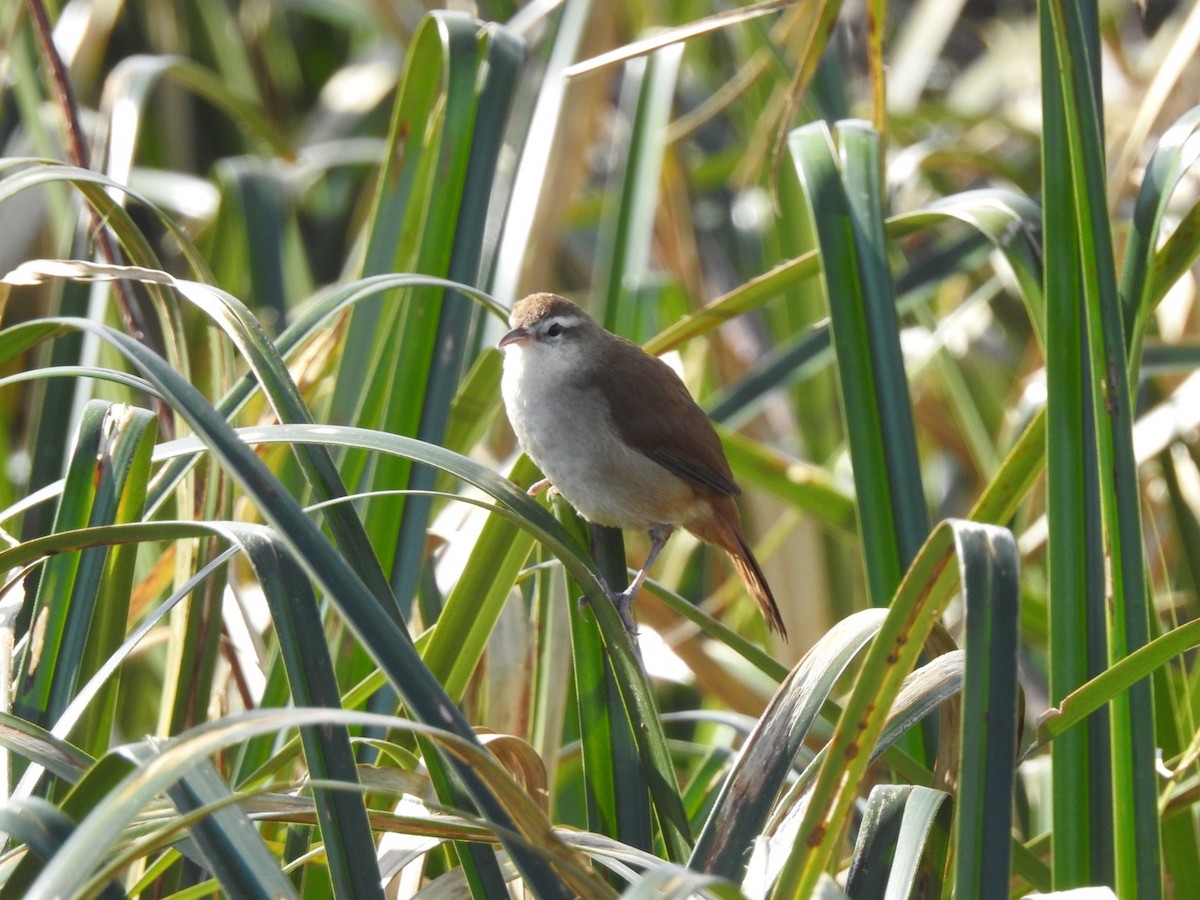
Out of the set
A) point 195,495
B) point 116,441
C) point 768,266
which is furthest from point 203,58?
point 116,441

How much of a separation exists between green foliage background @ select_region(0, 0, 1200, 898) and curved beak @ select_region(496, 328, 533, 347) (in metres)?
0.23

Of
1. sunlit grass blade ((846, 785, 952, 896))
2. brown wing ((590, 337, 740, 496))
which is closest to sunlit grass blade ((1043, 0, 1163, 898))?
sunlit grass blade ((846, 785, 952, 896))

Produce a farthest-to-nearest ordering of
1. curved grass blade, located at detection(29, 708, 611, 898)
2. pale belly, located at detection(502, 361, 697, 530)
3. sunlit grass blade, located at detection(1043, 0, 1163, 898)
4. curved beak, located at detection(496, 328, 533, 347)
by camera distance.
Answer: curved beak, located at detection(496, 328, 533, 347), pale belly, located at detection(502, 361, 697, 530), sunlit grass blade, located at detection(1043, 0, 1163, 898), curved grass blade, located at detection(29, 708, 611, 898)

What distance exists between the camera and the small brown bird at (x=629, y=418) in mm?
2693

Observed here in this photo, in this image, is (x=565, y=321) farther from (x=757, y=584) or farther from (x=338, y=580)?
(x=338, y=580)

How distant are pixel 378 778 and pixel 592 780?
288 mm

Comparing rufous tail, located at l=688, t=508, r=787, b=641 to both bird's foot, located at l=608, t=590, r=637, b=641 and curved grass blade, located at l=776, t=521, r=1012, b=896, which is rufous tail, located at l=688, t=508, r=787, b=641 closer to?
bird's foot, located at l=608, t=590, r=637, b=641

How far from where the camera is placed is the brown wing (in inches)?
110

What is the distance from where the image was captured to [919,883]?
1.59 meters

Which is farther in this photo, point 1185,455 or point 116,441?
Answer: point 1185,455

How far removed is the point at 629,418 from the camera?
283 centimetres

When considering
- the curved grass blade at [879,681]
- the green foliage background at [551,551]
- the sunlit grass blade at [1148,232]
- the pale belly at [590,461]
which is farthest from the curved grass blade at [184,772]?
the pale belly at [590,461]

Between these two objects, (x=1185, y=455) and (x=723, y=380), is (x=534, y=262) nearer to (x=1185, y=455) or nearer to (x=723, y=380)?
(x=723, y=380)

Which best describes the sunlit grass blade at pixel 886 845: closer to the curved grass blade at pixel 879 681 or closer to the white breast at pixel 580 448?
the curved grass blade at pixel 879 681
